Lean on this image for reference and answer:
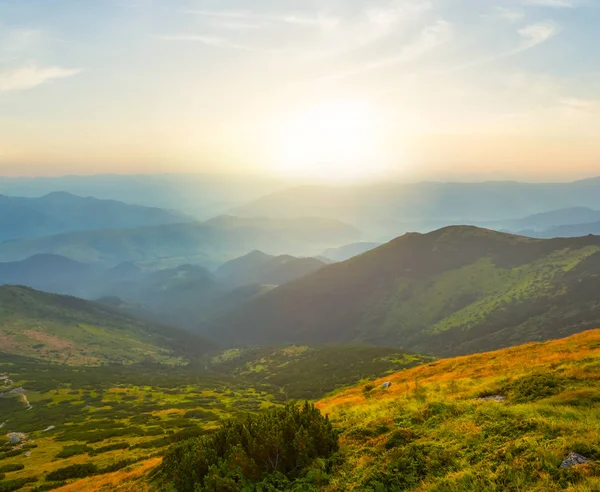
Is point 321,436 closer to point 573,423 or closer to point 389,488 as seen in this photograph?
point 389,488

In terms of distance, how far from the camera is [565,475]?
39.9 ft

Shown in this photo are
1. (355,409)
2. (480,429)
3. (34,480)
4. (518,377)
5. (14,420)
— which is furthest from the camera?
(14,420)

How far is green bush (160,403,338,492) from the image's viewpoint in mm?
18234

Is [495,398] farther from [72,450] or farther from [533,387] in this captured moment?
[72,450]

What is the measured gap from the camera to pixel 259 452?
19.3m

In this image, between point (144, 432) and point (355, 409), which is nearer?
point (355, 409)

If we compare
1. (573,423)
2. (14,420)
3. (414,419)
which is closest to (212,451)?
(414,419)

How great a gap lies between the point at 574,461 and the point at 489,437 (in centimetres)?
419

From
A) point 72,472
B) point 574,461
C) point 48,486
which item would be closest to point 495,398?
point 574,461

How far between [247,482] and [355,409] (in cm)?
1433

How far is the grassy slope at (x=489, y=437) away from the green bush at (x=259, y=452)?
2205mm

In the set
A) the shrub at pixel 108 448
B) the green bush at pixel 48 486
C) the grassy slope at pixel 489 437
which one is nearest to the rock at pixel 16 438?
the shrub at pixel 108 448

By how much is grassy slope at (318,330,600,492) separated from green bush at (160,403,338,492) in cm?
221

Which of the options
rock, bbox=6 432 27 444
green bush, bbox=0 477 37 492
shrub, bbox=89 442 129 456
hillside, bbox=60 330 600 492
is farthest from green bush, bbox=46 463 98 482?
rock, bbox=6 432 27 444
